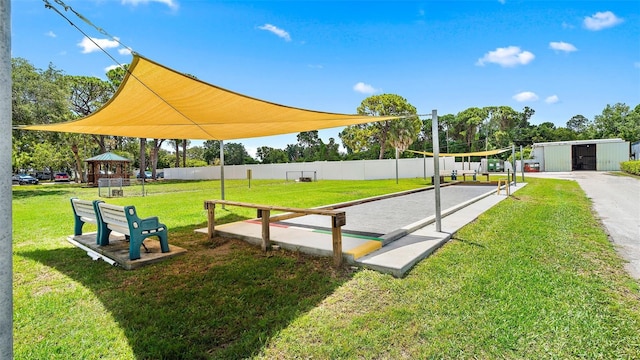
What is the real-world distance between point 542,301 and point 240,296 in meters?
2.91

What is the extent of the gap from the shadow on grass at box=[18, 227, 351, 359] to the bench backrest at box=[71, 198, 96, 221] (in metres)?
0.59

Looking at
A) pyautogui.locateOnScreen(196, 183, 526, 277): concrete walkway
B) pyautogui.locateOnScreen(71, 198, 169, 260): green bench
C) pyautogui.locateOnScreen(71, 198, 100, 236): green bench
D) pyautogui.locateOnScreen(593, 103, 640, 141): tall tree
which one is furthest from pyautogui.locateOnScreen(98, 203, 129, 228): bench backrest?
pyautogui.locateOnScreen(593, 103, 640, 141): tall tree

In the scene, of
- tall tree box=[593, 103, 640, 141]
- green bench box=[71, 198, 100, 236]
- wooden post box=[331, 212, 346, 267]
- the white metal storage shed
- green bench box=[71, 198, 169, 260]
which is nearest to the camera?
wooden post box=[331, 212, 346, 267]

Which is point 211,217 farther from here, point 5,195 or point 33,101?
point 33,101

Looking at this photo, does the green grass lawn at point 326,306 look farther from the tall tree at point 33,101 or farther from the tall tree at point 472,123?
the tall tree at point 472,123

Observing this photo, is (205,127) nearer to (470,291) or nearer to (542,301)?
(470,291)

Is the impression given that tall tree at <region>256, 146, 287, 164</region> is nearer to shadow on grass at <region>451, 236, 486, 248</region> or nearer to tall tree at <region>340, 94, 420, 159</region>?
tall tree at <region>340, 94, 420, 159</region>

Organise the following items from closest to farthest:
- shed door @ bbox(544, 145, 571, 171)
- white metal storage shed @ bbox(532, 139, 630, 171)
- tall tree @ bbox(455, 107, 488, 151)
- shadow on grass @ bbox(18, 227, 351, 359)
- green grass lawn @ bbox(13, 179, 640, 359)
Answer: green grass lawn @ bbox(13, 179, 640, 359)
shadow on grass @ bbox(18, 227, 351, 359)
white metal storage shed @ bbox(532, 139, 630, 171)
shed door @ bbox(544, 145, 571, 171)
tall tree @ bbox(455, 107, 488, 151)

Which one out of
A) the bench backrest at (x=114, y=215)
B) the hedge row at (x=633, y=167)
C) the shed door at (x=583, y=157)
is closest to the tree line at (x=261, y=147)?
the bench backrest at (x=114, y=215)

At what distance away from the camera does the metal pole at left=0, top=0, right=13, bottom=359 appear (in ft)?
4.12

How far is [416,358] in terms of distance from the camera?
6.82ft

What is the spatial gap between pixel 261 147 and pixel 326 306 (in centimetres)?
4994

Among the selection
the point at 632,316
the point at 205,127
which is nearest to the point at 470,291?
the point at 632,316

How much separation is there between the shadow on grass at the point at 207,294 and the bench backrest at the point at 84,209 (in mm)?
587
